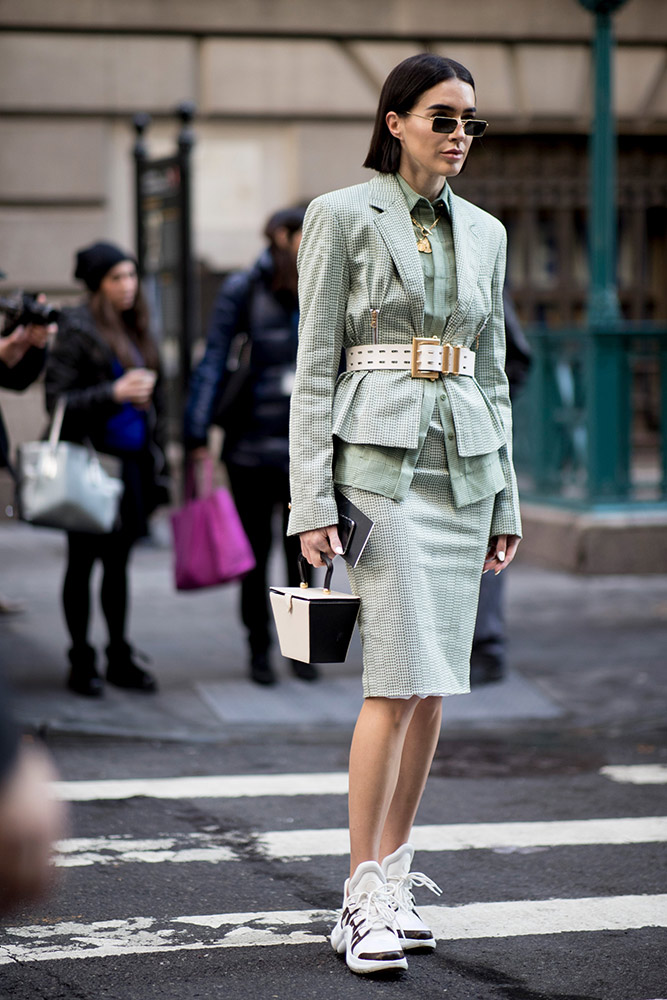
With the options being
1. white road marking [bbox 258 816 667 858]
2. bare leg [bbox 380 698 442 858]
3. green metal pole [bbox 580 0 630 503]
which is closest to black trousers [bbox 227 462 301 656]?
white road marking [bbox 258 816 667 858]

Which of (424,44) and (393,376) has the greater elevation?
(424,44)

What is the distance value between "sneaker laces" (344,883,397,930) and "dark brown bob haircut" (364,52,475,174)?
1683mm

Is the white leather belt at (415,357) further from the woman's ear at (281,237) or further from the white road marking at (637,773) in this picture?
the woman's ear at (281,237)

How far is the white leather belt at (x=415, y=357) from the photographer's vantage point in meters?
3.66

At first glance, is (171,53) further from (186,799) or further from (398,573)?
(398,573)

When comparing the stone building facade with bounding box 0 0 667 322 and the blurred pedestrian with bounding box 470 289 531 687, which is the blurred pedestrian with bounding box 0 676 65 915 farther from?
the stone building facade with bounding box 0 0 667 322

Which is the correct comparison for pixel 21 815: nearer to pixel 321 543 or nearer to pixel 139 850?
pixel 321 543

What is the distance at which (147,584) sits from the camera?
9445 millimetres

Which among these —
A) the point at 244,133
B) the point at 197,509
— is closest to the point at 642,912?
the point at 197,509

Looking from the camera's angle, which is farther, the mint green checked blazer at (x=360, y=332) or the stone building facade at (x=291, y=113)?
the stone building facade at (x=291, y=113)

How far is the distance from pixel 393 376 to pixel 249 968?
1.39 metres

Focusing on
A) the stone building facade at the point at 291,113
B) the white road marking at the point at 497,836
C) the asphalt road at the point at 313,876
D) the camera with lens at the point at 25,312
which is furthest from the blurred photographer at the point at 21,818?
the stone building facade at the point at 291,113

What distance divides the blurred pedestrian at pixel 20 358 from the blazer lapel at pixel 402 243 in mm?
2318

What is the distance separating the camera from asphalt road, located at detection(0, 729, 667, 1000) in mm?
3529
